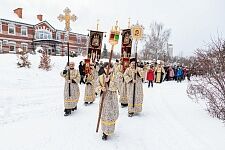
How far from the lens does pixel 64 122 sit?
7605 millimetres

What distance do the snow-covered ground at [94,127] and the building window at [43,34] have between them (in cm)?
2835

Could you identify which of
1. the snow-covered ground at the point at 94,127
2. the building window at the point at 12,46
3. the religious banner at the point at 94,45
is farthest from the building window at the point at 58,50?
the snow-covered ground at the point at 94,127

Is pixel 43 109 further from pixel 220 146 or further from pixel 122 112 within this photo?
pixel 220 146

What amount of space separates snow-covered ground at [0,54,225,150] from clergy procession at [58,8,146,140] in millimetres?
380

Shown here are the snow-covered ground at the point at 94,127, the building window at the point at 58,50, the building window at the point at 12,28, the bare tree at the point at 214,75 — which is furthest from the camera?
the building window at the point at 58,50

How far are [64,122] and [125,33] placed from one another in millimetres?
6407

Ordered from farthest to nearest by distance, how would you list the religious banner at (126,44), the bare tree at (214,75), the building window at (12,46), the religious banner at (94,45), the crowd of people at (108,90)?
the building window at (12,46)
the religious banner at (126,44)
the religious banner at (94,45)
the bare tree at (214,75)
the crowd of people at (108,90)

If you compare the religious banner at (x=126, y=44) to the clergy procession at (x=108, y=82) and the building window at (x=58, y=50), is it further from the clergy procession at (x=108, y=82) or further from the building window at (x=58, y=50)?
→ the building window at (x=58, y=50)

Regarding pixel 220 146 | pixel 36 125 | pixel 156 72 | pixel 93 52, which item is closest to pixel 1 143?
pixel 36 125

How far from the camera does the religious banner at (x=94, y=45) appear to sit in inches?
491

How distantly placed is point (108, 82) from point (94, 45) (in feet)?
21.2

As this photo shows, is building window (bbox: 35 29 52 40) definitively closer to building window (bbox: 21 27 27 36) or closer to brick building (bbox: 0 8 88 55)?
brick building (bbox: 0 8 88 55)

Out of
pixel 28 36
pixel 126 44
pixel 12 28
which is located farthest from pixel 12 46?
pixel 126 44

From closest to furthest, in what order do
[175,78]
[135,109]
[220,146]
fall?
[220,146], [135,109], [175,78]
